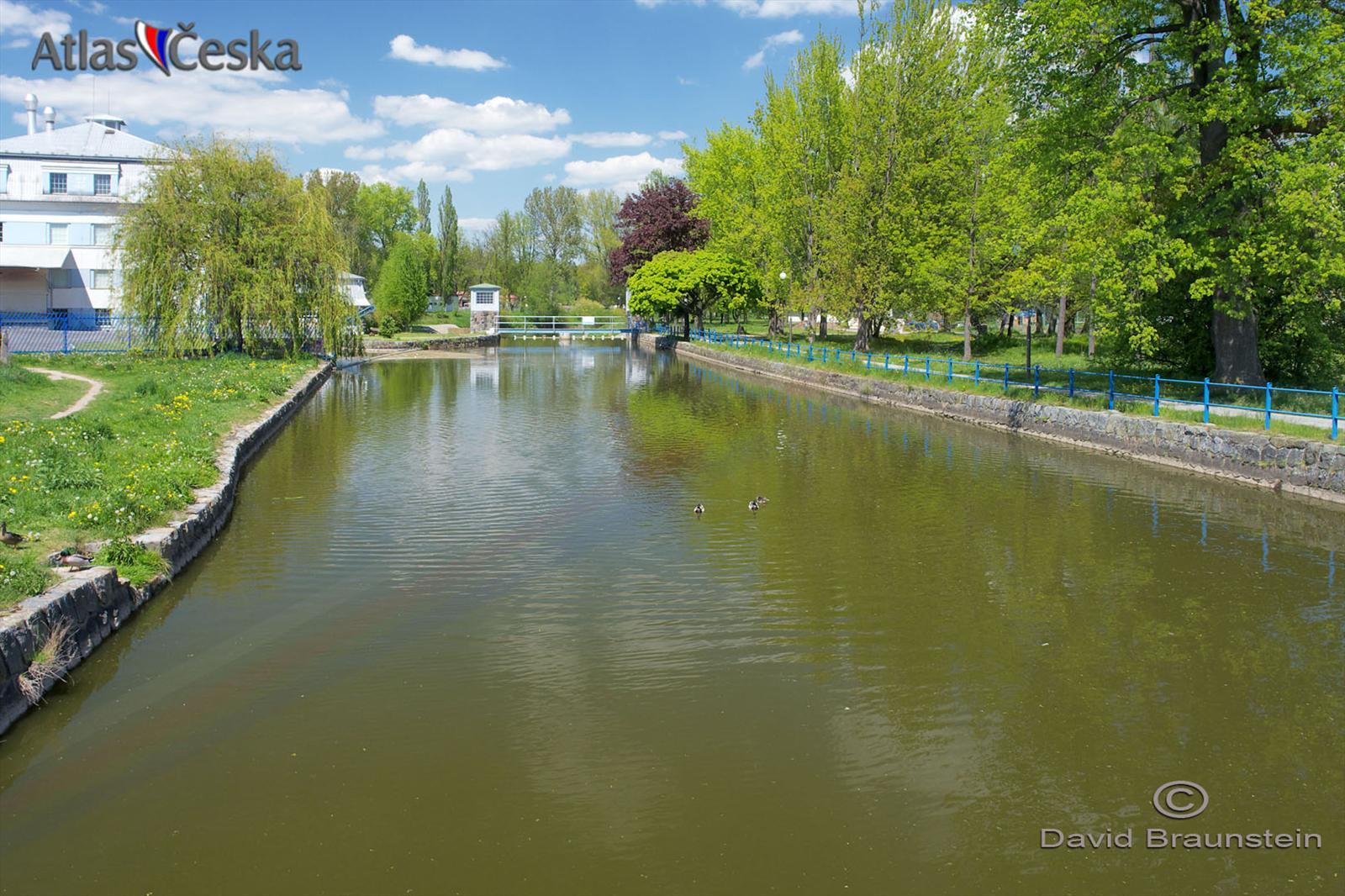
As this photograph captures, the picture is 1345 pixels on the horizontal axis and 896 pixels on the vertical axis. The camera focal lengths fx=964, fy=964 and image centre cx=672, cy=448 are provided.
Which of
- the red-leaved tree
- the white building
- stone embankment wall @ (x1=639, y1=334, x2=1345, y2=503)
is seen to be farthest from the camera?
the red-leaved tree

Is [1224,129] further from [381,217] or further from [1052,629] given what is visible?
[381,217]

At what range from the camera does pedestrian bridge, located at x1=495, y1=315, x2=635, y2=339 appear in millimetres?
77125

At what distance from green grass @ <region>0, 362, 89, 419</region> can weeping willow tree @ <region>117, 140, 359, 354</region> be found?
26.1ft

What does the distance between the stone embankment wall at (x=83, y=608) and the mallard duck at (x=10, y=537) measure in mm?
765

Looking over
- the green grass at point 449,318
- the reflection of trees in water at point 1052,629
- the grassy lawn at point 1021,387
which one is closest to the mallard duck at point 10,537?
the reflection of trees in water at point 1052,629

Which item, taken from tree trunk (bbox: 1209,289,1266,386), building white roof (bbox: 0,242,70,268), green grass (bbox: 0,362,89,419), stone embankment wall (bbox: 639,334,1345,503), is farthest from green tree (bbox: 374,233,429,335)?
tree trunk (bbox: 1209,289,1266,386)

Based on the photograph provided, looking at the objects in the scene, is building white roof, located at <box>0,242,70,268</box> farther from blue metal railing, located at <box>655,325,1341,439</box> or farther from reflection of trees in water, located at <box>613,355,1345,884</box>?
reflection of trees in water, located at <box>613,355,1345,884</box>

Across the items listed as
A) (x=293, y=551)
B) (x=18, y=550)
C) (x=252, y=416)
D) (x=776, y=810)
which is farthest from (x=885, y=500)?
(x=252, y=416)

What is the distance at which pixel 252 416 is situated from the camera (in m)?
22.1

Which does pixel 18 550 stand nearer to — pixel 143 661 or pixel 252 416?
pixel 143 661

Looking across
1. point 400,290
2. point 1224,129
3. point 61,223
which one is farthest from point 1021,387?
point 400,290

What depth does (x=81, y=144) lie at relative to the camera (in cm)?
5119

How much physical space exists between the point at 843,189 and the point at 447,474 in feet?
89.4

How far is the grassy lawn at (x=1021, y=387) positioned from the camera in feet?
61.2
